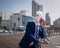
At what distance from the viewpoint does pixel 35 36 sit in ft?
9.57

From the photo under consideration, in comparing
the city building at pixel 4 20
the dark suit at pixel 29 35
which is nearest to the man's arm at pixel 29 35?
the dark suit at pixel 29 35

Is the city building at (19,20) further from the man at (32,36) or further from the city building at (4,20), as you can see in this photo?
the man at (32,36)

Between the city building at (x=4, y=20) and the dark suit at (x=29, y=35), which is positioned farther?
the city building at (x=4, y=20)

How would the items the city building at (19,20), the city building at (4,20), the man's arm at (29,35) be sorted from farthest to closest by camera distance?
the city building at (4,20) < the city building at (19,20) < the man's arm at (29,35)

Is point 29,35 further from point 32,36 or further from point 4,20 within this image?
point 4,20

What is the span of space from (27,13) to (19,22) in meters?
12.3

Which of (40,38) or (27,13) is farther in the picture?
Result: (27,13)

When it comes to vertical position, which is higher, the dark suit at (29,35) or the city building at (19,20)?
the dark suit at (29,35)

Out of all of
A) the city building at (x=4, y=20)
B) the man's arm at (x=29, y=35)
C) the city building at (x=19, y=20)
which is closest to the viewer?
the man's arm at (x=29, y=35)

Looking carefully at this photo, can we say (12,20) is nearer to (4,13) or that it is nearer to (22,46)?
(4,13)

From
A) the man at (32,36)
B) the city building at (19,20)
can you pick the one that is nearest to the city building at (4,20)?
the city building at (19,20)

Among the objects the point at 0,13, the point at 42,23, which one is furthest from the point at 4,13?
the point at 42,23

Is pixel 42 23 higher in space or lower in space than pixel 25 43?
higher

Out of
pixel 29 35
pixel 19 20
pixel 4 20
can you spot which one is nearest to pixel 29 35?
pixel 29 35
